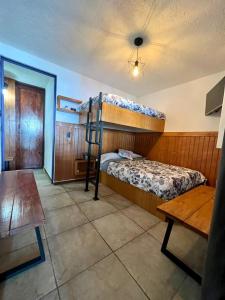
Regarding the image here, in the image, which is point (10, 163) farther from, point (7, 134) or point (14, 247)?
point (14, 247)

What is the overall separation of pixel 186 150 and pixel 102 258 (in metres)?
2.69

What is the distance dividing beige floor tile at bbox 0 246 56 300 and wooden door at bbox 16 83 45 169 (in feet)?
11.5

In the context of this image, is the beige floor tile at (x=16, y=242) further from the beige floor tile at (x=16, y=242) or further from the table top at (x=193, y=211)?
the table top at (x=193, y=211)

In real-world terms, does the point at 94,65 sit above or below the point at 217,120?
above

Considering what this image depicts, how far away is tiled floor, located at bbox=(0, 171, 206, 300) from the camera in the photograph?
95 centimetres

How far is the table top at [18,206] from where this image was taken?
0.89m

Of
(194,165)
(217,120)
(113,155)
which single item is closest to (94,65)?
(113,155)

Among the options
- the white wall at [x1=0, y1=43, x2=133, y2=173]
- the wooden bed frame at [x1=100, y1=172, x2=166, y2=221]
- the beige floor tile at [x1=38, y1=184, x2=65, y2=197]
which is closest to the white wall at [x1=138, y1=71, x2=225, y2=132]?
the white wall at [x1=0, y1=43, x2=133, y2=173]

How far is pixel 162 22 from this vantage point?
155 cm

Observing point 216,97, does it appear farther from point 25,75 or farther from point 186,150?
point 25,75

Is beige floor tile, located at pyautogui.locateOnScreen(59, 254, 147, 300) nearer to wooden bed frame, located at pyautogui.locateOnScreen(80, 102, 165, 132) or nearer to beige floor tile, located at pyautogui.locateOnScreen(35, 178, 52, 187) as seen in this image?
wooden bed frame, located at pyautogui.locateOnScreen(80, 102, 165, 132)

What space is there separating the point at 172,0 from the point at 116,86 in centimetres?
231

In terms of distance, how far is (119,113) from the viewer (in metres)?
2.45

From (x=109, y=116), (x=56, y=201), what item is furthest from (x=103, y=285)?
(x=109, y=116)
